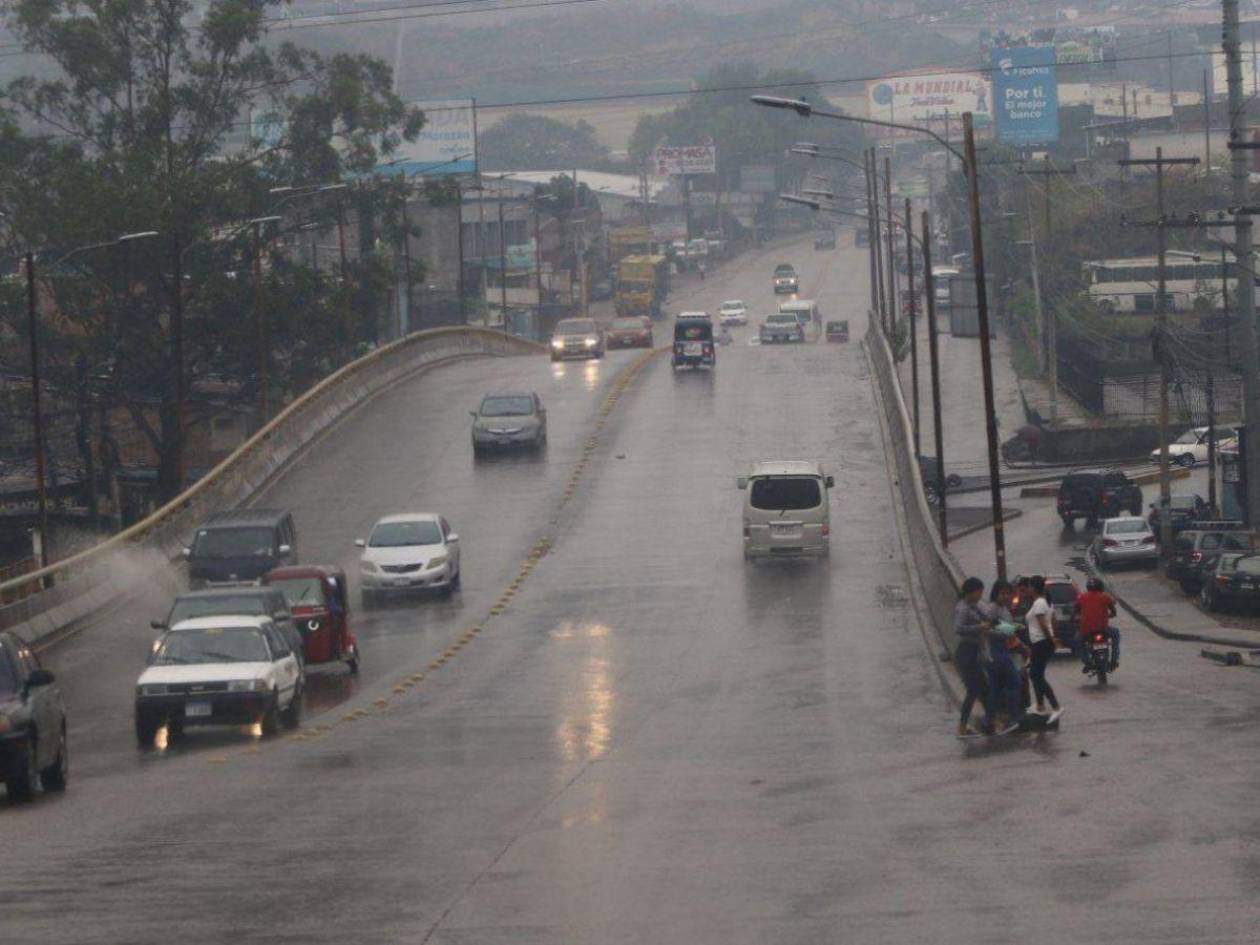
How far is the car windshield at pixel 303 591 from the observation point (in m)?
33.4

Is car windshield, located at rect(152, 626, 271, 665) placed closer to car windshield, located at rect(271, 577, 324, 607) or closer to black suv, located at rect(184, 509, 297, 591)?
car windshield, located at rect(271, 577, 324, 607)

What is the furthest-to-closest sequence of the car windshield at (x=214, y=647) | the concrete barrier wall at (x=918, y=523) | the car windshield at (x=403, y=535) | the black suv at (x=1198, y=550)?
the black suv at (x=1198, y=550)
the car windshield at (x=403, y=535)
the concrete barrier wall at (x=918, y=523)
the car windshield at (x=214, y=647)

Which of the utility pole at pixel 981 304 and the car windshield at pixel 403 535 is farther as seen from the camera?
the car windshield at pixel 403 535

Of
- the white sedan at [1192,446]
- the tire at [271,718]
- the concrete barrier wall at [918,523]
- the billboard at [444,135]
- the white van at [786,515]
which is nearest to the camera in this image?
the tire at [271,718]

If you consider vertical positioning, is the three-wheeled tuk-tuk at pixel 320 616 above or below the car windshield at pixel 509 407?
below

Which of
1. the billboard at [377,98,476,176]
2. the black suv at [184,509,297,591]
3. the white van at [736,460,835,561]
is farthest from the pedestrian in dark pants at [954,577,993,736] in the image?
the billboard at [377,98,476,176]

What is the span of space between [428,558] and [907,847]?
1054 inches

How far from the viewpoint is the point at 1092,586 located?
1268 inches

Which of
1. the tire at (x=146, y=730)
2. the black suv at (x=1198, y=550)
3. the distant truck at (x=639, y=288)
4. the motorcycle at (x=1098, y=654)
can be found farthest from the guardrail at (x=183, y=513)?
the distant truck at (x=639, y=288)

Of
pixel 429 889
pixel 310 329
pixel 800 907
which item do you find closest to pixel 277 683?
pixel 429 889

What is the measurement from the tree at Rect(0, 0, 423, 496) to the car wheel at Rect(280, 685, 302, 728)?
53446 mm

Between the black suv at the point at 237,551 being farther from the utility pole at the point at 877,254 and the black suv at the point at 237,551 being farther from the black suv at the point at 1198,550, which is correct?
the utility pole at the point at 877,254

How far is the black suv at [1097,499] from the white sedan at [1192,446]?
34.6 ft

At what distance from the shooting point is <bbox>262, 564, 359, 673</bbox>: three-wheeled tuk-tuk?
33094 mm
